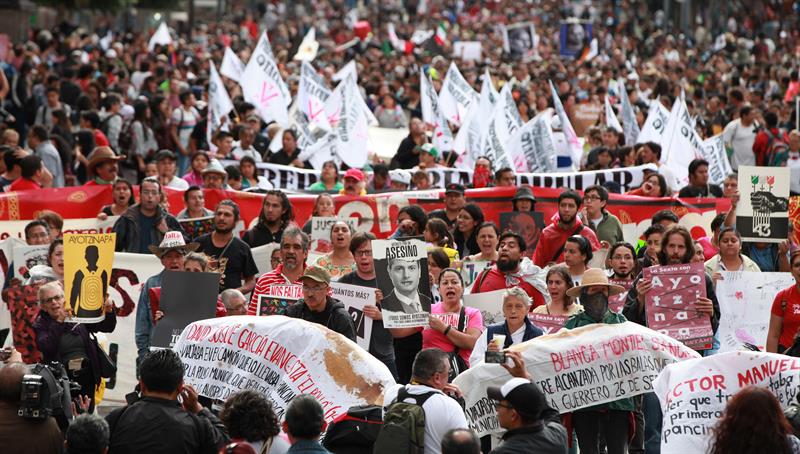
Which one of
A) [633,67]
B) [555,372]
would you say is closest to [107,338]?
[555,372]

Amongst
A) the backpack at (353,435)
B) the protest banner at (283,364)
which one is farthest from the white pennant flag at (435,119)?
the backpack at (353,435)

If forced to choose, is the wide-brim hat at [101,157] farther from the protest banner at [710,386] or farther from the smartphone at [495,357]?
the protest banner at [710,386]

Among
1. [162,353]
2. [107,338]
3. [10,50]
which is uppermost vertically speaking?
[10,50]

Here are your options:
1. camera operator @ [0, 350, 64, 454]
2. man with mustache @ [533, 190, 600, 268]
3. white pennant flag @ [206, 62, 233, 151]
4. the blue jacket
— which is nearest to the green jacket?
the blue jacket

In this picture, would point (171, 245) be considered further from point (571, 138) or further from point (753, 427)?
point (571, 138)

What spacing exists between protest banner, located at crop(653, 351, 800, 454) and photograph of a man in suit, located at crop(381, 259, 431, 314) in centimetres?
212

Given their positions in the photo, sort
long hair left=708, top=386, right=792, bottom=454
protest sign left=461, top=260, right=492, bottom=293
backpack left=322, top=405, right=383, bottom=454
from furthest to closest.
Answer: protest sign left=461, top=260, right=492, bottom=293 < backpack left=322, top=405, right=383, bottom=454 < long hair left=708, top=386, right=792, bottom=454

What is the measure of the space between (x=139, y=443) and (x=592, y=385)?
115 inches

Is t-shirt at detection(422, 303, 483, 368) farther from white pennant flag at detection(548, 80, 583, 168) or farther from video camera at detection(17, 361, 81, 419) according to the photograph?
white pennant flag at detection(548, 80, 583, 168)

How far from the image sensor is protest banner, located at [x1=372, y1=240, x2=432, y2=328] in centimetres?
977

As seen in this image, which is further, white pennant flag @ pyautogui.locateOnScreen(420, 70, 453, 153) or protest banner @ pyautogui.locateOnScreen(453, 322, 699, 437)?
white pennant flag @ pyautogui.locateOnScreen(420, 70, 453, 153)

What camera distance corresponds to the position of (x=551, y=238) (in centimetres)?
1231

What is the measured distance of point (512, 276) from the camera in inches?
430

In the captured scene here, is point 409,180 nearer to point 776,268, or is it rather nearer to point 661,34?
point 776,268
